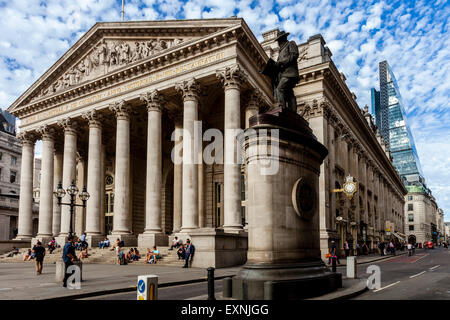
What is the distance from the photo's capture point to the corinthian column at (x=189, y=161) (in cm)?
2852

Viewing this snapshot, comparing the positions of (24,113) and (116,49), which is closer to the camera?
(116,49)

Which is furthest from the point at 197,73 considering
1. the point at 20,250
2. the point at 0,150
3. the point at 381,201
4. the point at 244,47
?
the point at 0,150

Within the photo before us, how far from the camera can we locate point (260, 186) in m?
11.2

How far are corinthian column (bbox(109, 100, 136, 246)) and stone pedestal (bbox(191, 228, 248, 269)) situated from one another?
9644mm

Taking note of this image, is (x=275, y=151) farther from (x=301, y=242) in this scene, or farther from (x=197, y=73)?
(x=197, y=73)

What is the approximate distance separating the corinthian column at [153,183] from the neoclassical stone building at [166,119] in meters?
0.08

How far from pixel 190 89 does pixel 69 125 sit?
15476 mm

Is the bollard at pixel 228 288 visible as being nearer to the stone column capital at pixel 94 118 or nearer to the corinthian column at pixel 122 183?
the corinthian column at pixel 122 183

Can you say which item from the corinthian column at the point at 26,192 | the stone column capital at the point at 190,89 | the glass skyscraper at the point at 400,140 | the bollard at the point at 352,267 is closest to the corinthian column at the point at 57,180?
the corinthian column at the point at 26,192

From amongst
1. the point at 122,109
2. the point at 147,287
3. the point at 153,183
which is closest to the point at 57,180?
the point at 122,109

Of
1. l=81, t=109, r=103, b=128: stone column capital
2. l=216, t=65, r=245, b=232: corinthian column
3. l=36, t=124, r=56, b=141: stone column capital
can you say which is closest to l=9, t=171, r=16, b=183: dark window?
l=36, t=124, r=56, b=141: stone column capital

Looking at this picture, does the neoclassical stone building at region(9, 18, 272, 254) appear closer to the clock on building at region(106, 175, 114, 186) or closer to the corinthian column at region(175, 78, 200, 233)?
the corinthian column at region(175, 78, 200, 233)

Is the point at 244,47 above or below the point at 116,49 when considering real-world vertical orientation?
below

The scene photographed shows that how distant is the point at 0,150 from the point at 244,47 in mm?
58393
